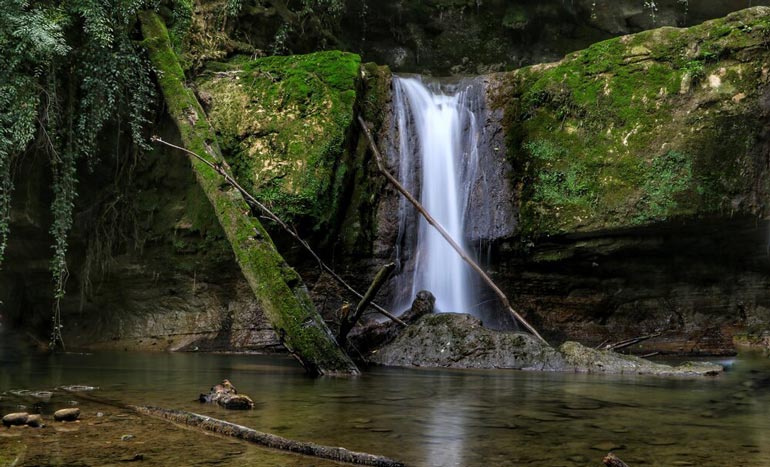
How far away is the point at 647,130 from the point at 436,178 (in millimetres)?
3108

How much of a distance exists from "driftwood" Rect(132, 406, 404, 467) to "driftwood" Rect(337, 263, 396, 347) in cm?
293

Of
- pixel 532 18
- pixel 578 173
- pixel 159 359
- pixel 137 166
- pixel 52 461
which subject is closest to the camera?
pixel 52 461

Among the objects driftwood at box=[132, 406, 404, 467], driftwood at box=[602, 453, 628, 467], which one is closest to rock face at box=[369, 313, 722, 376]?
driftwood at box=[132, 406, 404, 467]

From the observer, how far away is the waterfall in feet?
31.4

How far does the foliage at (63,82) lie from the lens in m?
7.21

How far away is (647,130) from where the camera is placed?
9125 mm

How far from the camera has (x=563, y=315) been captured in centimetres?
1016

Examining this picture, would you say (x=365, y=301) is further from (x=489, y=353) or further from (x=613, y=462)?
(x=613, y=462)

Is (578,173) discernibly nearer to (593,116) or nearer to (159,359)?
(593,116)

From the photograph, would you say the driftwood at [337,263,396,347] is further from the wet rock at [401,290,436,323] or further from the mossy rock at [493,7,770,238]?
the mossy rock at [493,7,770,238]


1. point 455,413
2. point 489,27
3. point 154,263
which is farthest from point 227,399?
point 489,27

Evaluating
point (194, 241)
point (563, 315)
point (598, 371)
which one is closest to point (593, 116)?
point (563, 315)

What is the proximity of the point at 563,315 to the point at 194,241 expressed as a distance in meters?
5.83

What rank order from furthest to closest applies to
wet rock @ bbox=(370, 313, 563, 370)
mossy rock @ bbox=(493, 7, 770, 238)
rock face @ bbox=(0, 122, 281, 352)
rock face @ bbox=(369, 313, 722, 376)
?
1. rock face @ bbox=(0, 122, 281, 352)
2. mossy rock @ bbox=(493, 7, 770, 238)
3. wet rock @ bbox=(370, 313, 563, 370)
4. rock face @ bbox=(369, 313, 722, 376)
